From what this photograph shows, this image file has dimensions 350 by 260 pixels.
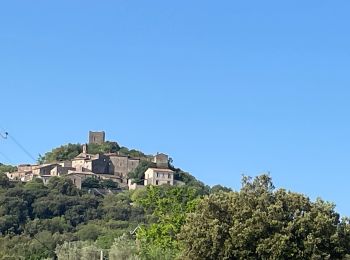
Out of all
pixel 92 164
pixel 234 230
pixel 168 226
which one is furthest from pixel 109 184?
pixel 234 230

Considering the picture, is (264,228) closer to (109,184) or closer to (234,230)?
(234,230)

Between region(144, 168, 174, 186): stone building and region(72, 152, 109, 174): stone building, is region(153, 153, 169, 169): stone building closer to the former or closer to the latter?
region(144, 168, 174, 186): stone building

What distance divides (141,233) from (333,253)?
1874cm

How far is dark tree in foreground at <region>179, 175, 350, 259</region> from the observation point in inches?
1298

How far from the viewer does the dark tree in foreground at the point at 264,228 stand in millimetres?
32969

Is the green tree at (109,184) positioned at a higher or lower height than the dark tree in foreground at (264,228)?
higher

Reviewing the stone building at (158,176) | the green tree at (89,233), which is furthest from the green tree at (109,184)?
the green tree at (89,233)

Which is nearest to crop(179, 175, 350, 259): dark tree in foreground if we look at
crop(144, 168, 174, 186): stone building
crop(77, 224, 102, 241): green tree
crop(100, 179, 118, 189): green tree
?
crop(77, 224, 102, 241): green tree

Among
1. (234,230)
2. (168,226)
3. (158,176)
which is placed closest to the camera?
(234,230)

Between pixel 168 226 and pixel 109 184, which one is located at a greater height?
pixel 109 184

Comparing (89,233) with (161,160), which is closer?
(89,233)

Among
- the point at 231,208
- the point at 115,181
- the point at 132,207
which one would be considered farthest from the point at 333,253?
the point at 115,181

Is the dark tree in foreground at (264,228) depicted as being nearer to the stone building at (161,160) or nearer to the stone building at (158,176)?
the stone building at (158,176)

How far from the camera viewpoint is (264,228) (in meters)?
33.2
